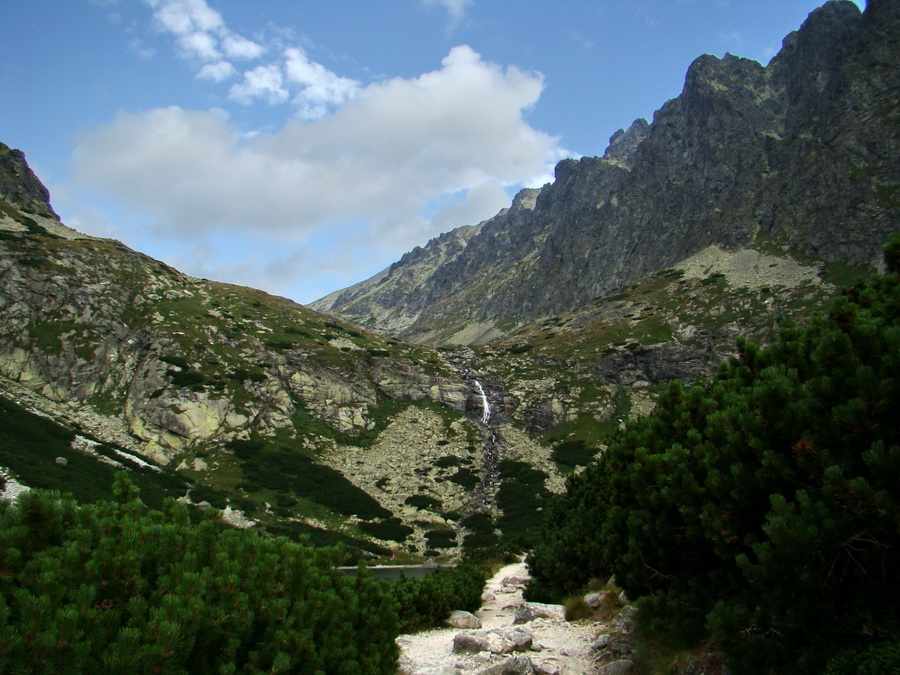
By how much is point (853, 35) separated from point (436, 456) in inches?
5589

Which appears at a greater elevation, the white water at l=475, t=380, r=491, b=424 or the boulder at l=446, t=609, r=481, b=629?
the white water at l=475, t=380, r=491, b=424

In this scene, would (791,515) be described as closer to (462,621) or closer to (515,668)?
(515,668)

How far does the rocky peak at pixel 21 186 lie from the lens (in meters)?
87.6

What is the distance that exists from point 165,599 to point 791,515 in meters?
6.51

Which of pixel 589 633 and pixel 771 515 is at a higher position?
pixel 771 515

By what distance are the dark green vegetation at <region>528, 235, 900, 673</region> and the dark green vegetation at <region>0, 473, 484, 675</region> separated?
4.96 m

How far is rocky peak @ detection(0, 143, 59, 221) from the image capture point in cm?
8756

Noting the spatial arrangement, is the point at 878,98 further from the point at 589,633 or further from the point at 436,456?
the point at 589,633

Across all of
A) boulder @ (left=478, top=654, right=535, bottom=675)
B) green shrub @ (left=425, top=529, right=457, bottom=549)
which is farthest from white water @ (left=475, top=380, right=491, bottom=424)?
boulder @ (left=478, top=654, right=535, bottom=675)

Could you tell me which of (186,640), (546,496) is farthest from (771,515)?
(546,496)

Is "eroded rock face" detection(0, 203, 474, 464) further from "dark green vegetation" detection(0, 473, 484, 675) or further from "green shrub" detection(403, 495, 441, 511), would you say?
"dark green vegetation" detection(0, 473, 484, 675)

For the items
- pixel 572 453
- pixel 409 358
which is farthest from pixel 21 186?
pixel 572 453

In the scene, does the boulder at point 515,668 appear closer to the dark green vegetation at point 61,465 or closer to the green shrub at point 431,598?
the green shrub at point 431,598

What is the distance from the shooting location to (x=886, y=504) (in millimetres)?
4832
